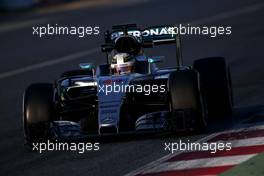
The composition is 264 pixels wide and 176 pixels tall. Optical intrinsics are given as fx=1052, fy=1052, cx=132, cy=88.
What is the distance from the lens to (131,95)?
14305 mm

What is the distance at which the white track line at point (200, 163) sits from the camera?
11.7 m

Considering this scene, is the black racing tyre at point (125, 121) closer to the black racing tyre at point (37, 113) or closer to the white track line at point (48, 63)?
the black racing tyre at point (37, 113)

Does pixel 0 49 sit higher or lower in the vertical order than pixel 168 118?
higher

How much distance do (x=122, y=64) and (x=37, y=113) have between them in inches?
61.5

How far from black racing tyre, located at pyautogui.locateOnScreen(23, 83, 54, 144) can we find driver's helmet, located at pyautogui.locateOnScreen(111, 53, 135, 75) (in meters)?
1.17

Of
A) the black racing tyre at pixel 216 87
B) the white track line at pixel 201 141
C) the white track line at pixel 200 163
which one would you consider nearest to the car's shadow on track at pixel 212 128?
the black racing tyre at pixel 216 87

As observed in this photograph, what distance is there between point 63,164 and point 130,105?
189 centimetres

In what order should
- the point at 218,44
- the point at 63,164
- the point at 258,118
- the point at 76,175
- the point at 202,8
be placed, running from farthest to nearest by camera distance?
the point at 202,8
the point at 218,44
the point at 258,118
the point at 63,164
the point at 76,175

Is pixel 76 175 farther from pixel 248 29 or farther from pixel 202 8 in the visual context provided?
pixel 202 8

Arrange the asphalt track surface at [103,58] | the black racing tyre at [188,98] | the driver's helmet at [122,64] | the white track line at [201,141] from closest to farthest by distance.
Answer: the white track line at [201,141]
the asphalt track surface at [103,58]
the black racing tyre at [188,98]
the driver's helmet at [122,64]

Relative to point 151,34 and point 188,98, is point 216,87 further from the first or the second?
point 188,98

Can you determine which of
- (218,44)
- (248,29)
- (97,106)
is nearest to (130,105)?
(97,106)

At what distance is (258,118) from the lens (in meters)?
14.7

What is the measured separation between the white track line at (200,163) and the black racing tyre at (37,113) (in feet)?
7.73
